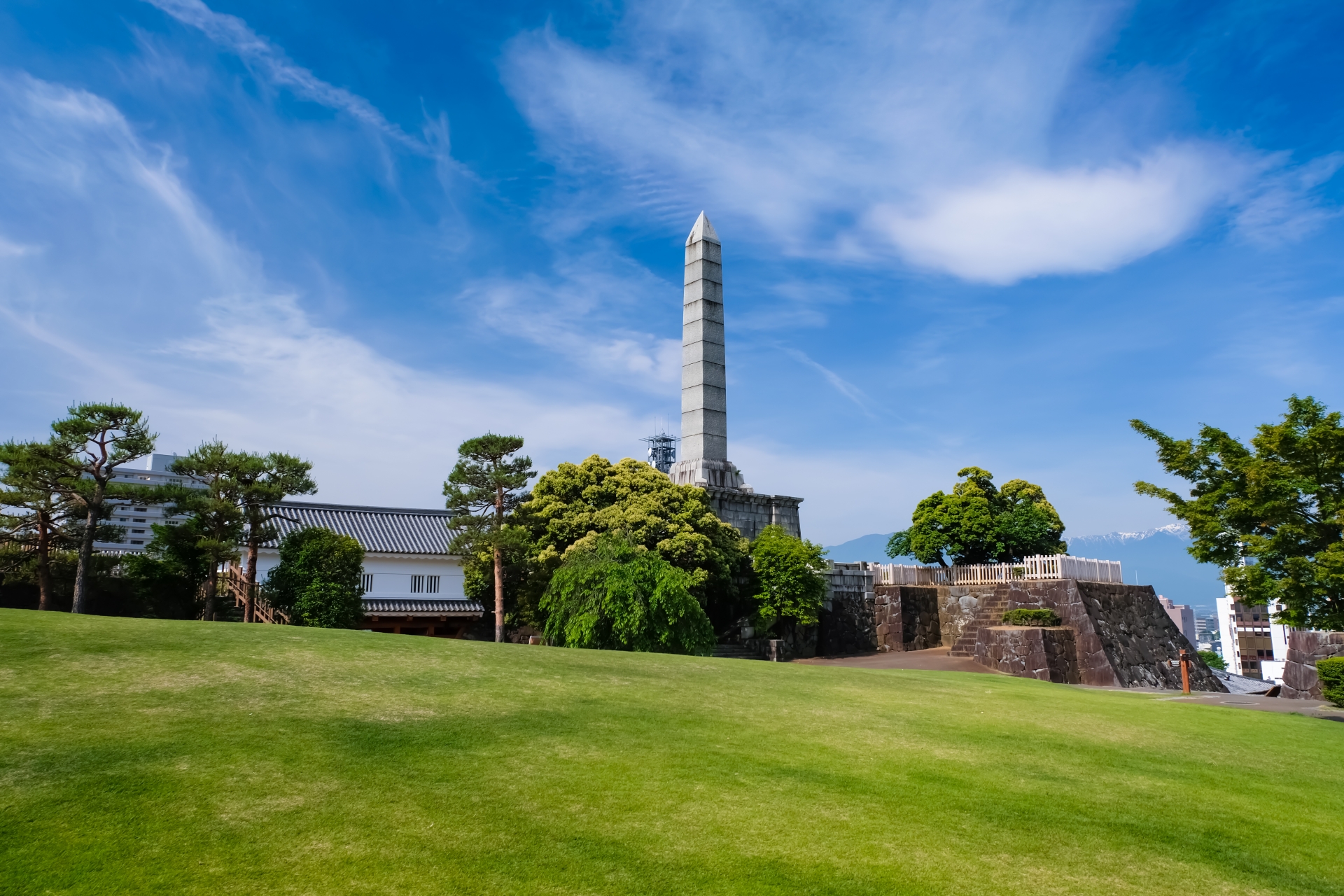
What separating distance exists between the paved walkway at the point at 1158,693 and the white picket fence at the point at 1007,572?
3584 millimetres

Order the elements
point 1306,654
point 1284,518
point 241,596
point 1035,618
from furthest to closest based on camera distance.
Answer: point 1035,618 → point 241,596 → point 1306,654 → point 1284,518

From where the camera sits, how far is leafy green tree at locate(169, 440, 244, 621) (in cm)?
2253

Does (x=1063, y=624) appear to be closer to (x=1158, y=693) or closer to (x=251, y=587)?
(x=1158, y=693)

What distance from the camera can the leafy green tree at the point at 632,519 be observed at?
29438 millimetres

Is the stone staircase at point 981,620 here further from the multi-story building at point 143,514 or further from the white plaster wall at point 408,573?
the multi-story building at point 143,514

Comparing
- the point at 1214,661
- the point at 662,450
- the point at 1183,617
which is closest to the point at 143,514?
the point at 662,450

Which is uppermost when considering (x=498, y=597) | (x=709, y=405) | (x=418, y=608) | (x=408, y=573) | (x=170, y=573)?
(x=709, y=405)

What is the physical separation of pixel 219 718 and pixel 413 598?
26.6 metres

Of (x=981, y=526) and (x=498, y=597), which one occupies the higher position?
(x=981, y=526)

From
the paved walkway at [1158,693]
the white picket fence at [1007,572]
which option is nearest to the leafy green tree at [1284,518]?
the paved walkway at [1158,693]

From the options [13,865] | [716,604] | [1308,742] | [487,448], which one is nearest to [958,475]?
[716,604]

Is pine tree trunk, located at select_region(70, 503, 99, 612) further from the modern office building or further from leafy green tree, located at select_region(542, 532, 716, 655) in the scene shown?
the modern office building

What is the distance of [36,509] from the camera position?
71.8ft

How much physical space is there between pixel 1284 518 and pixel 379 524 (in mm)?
31243
